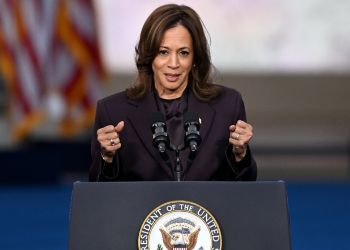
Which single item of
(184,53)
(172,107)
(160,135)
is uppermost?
(184,53)

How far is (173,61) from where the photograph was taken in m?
1.96

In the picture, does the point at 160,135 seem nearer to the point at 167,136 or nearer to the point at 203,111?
the point at 167,136

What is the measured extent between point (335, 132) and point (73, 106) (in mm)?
6021

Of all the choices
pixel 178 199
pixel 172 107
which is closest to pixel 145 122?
pixel 172 107

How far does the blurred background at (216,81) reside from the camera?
5082 millimetres

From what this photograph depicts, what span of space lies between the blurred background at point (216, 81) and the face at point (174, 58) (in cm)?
25

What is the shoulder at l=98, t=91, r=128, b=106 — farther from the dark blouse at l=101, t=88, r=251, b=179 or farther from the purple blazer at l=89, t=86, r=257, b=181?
the dark blouse at l=101, t=88, r=251, b=179

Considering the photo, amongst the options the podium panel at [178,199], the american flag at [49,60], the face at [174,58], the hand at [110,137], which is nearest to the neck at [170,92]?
the face at [174,58]

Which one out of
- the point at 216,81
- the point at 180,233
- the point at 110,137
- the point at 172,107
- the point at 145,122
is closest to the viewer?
the point at 180,233

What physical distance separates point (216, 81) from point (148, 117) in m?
6.37

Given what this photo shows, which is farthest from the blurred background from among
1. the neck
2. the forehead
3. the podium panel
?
the podium panel

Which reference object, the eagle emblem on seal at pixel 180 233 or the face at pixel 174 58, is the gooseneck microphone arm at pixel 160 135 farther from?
the face at pixel 174 58

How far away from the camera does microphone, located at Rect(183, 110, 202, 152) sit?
62.9 inches

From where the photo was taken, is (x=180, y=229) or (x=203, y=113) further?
(x=203, y=113)
